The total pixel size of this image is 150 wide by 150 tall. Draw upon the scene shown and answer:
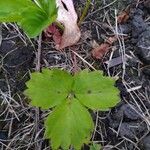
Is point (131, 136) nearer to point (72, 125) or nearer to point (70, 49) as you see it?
point (72, 125)

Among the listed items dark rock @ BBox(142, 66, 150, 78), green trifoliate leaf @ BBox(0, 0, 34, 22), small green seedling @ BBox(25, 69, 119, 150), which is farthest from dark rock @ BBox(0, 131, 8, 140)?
dark rock @ BBox(142, 66, 150, 78)

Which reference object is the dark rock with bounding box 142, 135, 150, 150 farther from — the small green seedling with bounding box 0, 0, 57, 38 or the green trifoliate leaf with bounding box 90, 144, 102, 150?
the small green seedling with bounding box 0, 0, 57, 38

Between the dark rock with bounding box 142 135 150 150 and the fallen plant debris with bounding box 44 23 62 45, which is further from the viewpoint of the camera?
the fallen plant debris with bounding box 44 23 62 45

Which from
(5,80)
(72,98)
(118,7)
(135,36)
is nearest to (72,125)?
(72,98)

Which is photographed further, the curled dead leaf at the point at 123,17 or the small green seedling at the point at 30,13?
the curled dead leaf at the point at 123,17

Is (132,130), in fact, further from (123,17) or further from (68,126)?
(123,17)

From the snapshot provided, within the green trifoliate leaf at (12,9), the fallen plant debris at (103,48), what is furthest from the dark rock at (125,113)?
the green trifoliate leaf at (12,9)

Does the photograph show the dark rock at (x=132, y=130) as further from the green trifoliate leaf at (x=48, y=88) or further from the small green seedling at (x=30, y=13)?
the small green seedling at (x=30, y=13)
